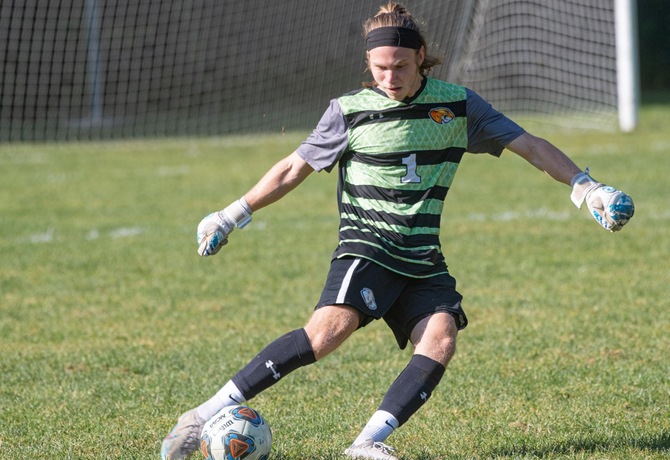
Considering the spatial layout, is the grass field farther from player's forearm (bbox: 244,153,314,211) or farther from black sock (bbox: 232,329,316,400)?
player's forearm (bbox: 244,153,314,211)

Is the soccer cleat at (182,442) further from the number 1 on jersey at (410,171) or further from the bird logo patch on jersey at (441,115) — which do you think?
the bird logo patch on jersey at (441,115)

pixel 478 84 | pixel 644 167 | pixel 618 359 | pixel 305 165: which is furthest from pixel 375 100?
pixel 478 84

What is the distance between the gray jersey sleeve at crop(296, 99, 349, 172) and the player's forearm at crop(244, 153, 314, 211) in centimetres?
4

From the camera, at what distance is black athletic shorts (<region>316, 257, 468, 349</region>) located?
388cm

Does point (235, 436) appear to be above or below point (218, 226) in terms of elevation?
below

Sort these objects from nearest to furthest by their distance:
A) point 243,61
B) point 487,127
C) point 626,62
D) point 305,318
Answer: point 487,127, point 305,318, point 626,62, point 243,61

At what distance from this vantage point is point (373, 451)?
12.3 feet

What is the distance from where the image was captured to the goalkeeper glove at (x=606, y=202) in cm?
366

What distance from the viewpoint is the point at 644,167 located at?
11633 millimetres

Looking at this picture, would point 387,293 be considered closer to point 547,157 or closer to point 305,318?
point 547,157

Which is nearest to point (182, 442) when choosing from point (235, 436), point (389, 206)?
point (235, 436)

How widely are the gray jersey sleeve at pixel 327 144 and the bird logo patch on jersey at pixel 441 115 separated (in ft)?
1.12

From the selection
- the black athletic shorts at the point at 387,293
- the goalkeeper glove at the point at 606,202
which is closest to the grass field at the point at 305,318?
the black athletic shorts at the point at 387,293

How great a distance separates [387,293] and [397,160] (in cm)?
52
